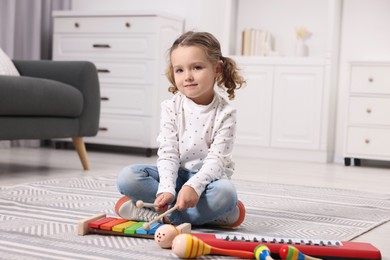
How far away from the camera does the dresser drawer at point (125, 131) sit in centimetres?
424

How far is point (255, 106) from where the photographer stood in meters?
4.53

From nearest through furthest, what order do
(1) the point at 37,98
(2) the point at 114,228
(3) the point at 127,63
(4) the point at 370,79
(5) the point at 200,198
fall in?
(2) the point at 114,228 < (5) the point at 200,198 < (1) the point at 37,98 < (4) the point at 370,79 < (3) the point at 127,63

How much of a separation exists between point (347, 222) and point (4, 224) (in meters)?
0.97

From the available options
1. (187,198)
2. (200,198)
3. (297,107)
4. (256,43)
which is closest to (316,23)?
(256,43)

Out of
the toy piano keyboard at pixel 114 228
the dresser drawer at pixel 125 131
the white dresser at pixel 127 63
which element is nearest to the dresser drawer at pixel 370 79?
the white dresser at pixel 127 63

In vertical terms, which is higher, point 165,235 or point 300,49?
point 300,49

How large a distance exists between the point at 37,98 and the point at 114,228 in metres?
1.46

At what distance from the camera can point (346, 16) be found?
4.52m

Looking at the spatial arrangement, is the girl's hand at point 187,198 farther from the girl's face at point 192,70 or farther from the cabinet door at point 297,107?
the cabinet door at point 297,107

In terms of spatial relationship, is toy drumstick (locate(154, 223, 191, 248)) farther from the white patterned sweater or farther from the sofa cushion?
the sofa cushion

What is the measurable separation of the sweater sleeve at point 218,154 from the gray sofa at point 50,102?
1.25m

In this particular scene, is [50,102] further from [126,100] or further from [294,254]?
[294,254]

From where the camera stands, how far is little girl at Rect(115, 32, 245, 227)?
1.63 meters

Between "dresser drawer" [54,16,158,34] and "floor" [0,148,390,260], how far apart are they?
84 cm
